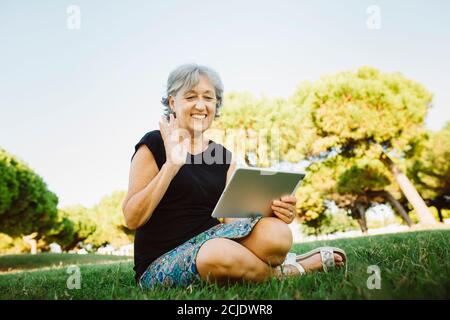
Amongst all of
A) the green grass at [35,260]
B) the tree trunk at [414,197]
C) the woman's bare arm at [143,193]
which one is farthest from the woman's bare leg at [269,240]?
the green grass at [35,260]

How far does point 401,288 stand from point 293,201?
916 mm

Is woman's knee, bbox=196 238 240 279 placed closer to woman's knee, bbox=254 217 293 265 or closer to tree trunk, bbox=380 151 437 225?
woman's knee, bbox=254 217 293 265

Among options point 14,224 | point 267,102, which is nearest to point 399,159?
point 267,102

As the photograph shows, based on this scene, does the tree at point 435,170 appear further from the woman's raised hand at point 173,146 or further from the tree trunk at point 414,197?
the woman's raised hand at point 173,146

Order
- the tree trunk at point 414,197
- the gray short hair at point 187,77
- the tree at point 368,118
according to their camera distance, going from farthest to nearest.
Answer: the tree at point 368,118 < the tree trunk at point 414,197 < the gray short hair at point 187,77

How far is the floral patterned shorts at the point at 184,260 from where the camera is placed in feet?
7.17

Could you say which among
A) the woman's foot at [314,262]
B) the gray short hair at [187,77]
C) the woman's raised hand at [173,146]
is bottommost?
the woman's foot at [314,262]

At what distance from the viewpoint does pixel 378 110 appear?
1655 centimetres

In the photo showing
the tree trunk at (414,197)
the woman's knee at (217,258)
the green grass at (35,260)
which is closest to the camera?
the woman's knee at (217,258)

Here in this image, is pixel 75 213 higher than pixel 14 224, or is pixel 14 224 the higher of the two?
pixel 14 224

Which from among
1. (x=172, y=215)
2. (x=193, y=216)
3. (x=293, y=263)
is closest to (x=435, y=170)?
(x=293, y=263)

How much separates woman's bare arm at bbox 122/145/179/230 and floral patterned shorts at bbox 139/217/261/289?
304 mm

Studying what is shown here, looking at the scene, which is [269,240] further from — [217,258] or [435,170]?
[435,170]
